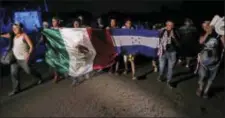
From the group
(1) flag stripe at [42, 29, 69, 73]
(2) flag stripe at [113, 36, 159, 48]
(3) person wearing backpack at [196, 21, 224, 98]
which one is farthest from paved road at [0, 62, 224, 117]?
(2) flag stripe at [113, 36, 159, 48]

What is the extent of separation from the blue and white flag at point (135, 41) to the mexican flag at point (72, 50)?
0.74 m

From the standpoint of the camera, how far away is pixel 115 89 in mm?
7188

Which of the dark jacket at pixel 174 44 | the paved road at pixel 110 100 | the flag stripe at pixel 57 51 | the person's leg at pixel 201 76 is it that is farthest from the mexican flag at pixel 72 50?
the person's leg at pixel 201 76

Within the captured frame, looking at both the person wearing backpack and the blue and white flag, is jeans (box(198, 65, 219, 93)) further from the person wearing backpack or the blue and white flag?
the blue and white flag

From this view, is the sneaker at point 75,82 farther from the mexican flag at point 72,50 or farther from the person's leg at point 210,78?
the person's leg at point 210,78

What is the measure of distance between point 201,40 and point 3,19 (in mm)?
8781

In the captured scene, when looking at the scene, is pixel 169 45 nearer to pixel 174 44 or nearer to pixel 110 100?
pixel 174 44

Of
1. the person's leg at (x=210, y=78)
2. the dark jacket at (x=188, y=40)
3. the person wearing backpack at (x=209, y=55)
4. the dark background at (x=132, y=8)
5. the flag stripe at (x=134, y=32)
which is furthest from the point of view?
the dark background at (x=132, y=8)

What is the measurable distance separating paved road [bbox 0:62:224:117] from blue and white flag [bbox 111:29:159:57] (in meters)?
0.89

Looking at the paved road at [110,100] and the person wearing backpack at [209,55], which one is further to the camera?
the person wearing backpack at [209,55]

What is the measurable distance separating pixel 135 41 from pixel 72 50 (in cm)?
193

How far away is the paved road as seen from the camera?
20.4 feet

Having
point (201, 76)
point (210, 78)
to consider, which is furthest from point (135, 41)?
point (210, 78)

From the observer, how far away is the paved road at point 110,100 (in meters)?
6.23
